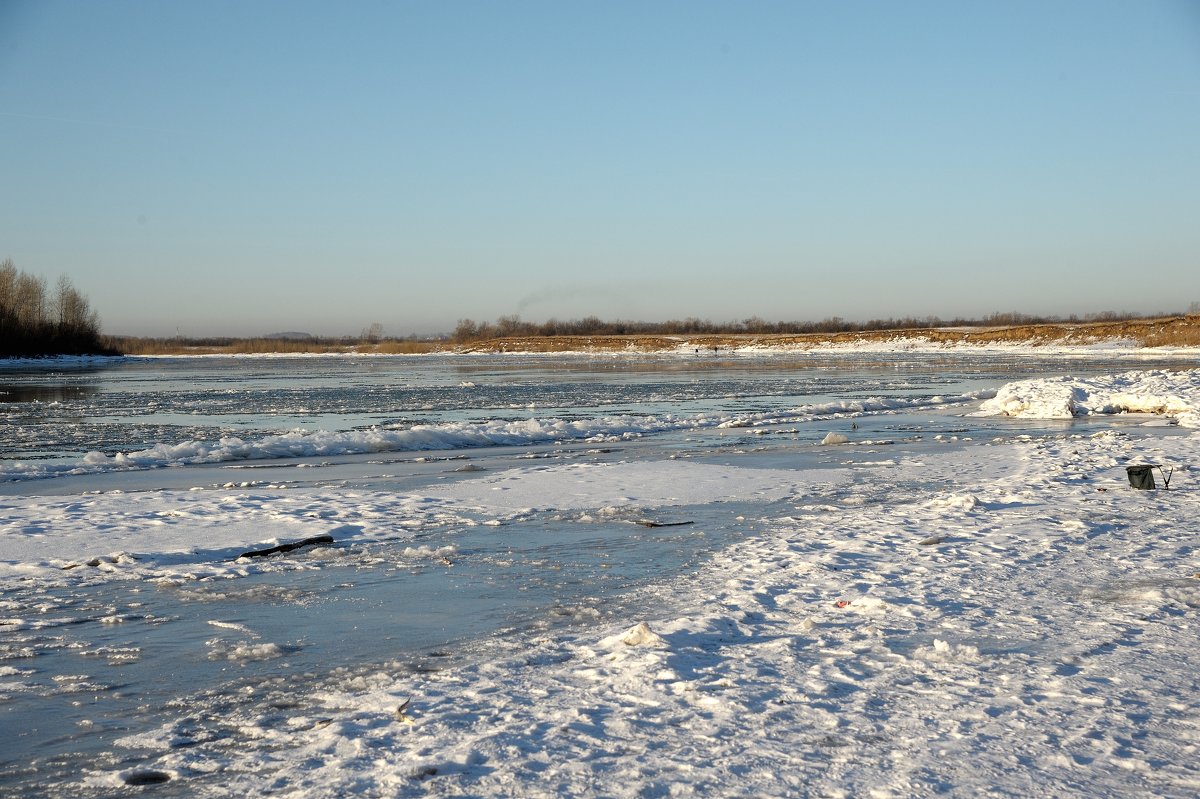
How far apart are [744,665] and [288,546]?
5.01 metres

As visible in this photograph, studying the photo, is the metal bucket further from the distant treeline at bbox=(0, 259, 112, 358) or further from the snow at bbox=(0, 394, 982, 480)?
the distant treeline at bbox=(0, 259, 112, 358)

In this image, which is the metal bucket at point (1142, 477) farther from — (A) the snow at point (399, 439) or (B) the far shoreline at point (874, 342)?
(B) the far shoreline at point (874, 342)

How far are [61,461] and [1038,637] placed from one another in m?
15.4

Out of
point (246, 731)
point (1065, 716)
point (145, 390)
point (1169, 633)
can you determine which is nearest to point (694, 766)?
point (1065, 716)

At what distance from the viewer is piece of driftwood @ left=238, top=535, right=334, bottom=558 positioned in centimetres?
859

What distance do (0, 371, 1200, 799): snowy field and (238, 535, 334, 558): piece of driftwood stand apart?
0.55 feet

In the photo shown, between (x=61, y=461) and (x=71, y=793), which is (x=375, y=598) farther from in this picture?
(x=61, y=461)

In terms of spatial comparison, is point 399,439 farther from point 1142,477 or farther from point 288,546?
point 1142,477

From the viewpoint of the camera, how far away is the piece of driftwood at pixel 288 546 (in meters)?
8.59

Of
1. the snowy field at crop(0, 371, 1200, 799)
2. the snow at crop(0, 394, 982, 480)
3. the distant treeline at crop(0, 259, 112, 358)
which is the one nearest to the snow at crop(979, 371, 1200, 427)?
the snow at crop(0, 394, 982, 480)

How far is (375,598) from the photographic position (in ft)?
23.1

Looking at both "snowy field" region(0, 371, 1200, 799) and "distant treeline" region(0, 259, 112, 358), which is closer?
"snowy field" region(0, 371, 1200, 799)

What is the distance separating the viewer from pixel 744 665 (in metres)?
5.34

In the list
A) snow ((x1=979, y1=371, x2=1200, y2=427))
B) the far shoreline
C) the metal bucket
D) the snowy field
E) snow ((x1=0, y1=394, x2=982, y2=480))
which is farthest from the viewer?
the far shoreline
